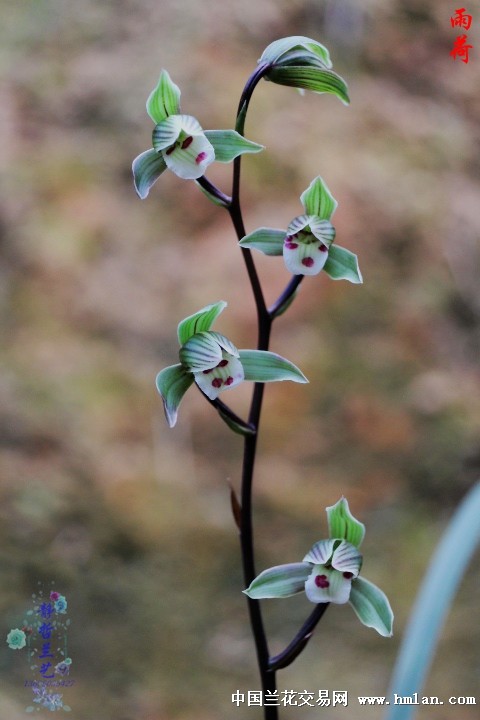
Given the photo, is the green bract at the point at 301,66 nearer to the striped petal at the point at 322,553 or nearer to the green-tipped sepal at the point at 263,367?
the green-tipped sepal at the point at 263,367

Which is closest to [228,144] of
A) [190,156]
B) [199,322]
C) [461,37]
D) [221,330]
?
[190,156]

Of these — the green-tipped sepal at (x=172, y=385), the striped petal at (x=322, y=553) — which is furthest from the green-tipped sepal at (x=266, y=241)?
the striped petal at (x=322, y=553)

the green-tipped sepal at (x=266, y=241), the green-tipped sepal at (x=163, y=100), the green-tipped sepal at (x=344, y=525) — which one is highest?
the green-tipped sepal at (x=163, y=100)

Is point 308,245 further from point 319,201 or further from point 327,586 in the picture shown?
point 327,586

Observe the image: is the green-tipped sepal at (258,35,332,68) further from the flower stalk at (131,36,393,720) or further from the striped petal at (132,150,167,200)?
the striped petal at (132,150,167,200)

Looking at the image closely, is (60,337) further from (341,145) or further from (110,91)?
(341,145)

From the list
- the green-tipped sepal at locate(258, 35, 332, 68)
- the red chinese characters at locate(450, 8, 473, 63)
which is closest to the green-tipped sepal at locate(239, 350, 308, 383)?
the green-tipped sepal at locate(258, 35, 332, 68)
